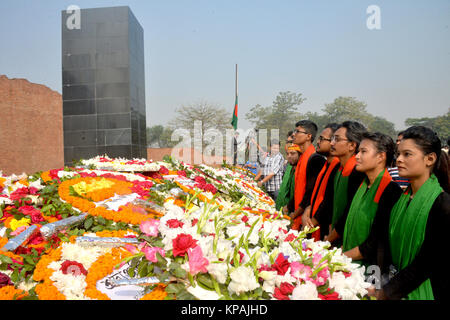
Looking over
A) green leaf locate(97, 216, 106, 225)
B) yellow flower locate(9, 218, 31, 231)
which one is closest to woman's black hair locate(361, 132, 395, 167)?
green leaf locate(97, 216, 106, 225)

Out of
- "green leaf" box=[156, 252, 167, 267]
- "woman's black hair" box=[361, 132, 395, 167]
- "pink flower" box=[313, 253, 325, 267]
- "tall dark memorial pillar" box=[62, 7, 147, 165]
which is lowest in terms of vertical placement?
"pink flower" box=[313, 253, 325, 267]

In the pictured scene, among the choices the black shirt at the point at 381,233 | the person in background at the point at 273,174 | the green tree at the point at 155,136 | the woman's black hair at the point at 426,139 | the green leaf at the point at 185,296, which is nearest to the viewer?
the green leaf at the point at 185,296

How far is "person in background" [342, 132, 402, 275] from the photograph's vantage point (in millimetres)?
1969

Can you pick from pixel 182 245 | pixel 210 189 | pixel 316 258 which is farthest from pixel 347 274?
pixel 210 189

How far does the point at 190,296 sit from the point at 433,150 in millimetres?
1535

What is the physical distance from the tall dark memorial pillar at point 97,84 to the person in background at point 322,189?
246 inches

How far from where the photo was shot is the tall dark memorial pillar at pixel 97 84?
8289mm

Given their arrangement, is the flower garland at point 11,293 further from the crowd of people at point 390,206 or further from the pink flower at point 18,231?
the crowd of people at point 390,206

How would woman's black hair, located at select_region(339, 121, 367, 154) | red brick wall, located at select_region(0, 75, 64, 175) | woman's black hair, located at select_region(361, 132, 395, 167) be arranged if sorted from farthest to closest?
red brick wall, located at select_region(0, 75, 64, 175), woman's black hair, located at select_region(339, 121, 367, 154), woman's black hair, located at select_region(361, 132, 395, 167)

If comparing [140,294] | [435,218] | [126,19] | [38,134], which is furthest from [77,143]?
[38,134]

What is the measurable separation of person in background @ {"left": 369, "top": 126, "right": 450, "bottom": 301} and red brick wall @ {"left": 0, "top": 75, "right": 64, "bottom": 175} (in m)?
16.5

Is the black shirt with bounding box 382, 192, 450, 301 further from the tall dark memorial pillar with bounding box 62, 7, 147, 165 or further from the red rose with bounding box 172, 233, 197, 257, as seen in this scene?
the tall dark memorial pillar with bounding box 62, 7, 147, 165

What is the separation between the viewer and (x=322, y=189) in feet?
10.3

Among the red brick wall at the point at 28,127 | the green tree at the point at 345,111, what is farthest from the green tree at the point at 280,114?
the red brick wall at the point at 28,127
